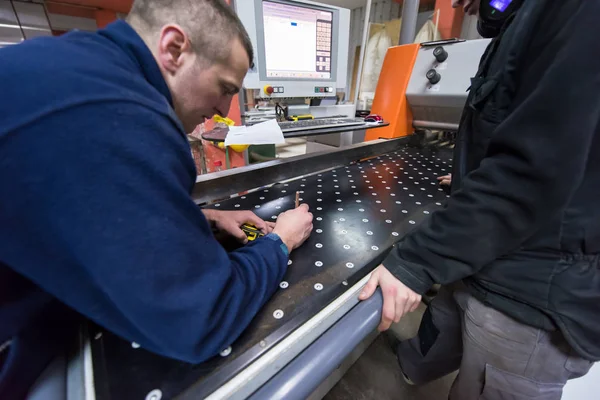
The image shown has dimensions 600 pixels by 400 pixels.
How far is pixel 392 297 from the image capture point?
52 centimetres

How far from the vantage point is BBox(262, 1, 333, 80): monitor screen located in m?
1.25

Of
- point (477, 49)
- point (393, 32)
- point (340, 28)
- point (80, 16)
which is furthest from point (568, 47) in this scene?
point (80, 16)

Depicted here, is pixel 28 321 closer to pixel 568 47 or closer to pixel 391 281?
pixel 391 281

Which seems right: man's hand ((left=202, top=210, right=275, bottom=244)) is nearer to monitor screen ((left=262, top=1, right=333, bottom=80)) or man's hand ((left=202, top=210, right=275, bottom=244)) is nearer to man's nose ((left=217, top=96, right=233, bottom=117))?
man's nose ((left=217, top=96, right=233, bottom=117))

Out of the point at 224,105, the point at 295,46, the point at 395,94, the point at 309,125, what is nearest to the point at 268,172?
the point at 309,125

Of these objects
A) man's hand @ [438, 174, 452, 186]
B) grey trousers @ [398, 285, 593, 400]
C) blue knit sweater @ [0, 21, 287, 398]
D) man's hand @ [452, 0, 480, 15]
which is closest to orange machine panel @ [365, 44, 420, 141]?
man's hand @ [438, 174, 452, 186]

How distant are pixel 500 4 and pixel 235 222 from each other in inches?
31.4

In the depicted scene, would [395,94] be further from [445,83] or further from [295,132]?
[295,132]

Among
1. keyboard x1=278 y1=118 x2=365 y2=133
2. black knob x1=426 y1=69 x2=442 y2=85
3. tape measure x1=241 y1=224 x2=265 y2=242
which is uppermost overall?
black knob x1=426 y1=69 x2=442 y2=85

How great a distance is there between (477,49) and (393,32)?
3566mm

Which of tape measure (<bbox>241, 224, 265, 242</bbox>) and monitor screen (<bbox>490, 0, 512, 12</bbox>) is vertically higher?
monitor screen (<bbox>490, 0, 512, 12</bbox>)

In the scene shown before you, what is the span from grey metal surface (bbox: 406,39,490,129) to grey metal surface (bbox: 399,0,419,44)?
51 centimetres

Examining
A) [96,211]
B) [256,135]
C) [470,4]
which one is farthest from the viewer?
[256,135]

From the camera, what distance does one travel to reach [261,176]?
96cm
